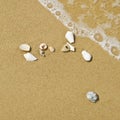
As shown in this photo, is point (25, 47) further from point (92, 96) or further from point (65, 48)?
point (92, 96)

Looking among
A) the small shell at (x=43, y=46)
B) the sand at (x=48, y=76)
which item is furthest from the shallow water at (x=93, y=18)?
the small shell at (x=43, y=46)

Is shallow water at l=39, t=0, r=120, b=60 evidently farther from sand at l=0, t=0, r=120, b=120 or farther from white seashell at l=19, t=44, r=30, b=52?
white seashell at l=19, t=44, r=30, b=52

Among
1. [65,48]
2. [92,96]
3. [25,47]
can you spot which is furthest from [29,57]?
[92,96]

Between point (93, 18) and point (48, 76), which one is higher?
point (93, 18)

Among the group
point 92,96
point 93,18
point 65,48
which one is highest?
point 93,18

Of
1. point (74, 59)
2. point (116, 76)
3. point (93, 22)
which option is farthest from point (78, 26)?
point (116, 76)

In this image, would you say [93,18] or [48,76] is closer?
[48,76]

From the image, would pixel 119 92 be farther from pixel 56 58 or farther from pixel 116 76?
pixel 56 58

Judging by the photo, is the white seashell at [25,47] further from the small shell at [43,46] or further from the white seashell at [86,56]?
the white seashell at [86,56]
